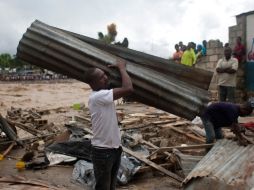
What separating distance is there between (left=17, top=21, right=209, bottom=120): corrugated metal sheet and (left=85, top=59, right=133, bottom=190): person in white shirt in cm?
31

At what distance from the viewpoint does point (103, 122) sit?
15.3 ft

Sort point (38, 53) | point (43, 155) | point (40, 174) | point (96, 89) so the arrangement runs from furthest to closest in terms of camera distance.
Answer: point (43, 155) < point (40, 174) < point (38, 53) < point (96, 89)

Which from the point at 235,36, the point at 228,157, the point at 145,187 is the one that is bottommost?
the point at 145,187

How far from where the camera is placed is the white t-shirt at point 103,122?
463 cm

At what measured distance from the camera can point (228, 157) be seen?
18.8 ft

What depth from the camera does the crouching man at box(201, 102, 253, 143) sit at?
20.5 feet

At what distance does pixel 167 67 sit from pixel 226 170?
148 centimetres

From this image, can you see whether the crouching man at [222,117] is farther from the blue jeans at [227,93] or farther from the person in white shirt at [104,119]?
the blue jeans at [227,93]

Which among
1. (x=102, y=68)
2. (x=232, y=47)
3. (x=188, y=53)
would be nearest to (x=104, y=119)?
(x=102, y=68)

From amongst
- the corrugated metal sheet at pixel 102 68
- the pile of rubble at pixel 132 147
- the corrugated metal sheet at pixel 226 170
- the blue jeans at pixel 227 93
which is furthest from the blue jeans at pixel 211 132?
the blue jeans at pixel 227 93

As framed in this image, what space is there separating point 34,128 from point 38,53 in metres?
7.24

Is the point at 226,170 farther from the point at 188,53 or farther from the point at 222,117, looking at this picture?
the point at 188,53

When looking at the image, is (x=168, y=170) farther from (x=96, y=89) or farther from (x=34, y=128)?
(x=34, y=128)

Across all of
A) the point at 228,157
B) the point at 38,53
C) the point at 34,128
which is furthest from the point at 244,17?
the point at 38,53
